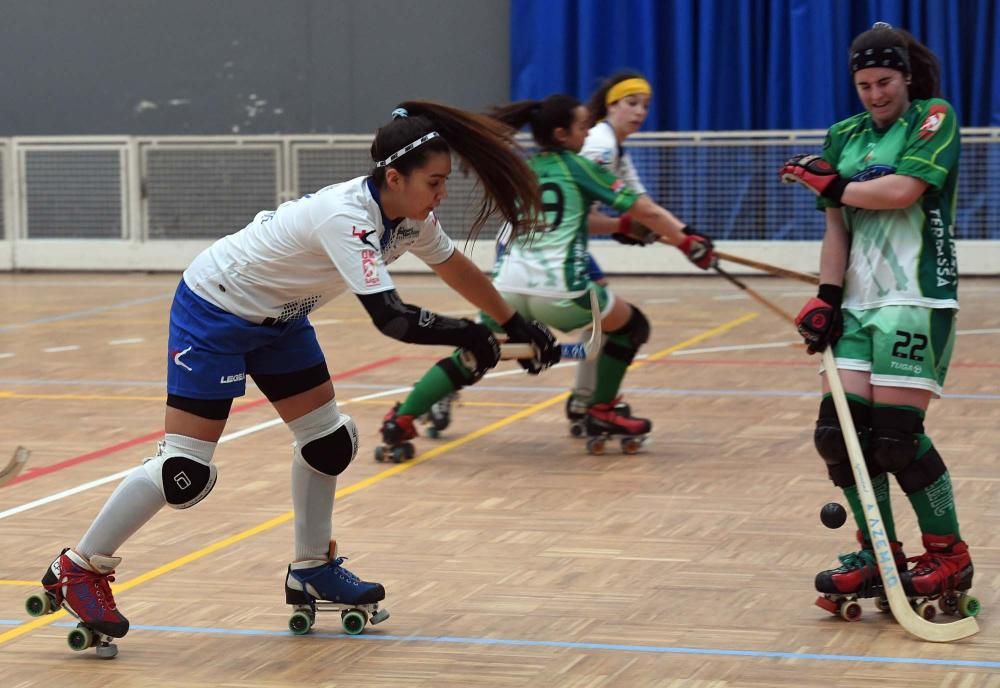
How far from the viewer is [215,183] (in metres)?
15.3

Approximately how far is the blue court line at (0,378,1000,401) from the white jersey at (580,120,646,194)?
147cm

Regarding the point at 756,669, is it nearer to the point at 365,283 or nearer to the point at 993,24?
the point at 365,283

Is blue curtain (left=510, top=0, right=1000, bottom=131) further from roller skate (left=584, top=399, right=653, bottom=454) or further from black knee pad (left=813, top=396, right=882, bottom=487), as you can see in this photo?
black knee pad (left=813, top=396, right=882, bottom=487)

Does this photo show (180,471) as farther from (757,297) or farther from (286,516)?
(757,297)

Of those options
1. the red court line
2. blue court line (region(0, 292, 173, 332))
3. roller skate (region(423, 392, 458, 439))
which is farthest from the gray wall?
roller skate (region(423, 392, 458, 439))

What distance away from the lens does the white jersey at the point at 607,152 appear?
6902 millimetres

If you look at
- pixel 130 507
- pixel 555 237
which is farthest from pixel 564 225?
pixel 130 507

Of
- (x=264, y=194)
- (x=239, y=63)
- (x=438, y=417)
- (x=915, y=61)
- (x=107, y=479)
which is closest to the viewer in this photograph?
(x=915, y=61)

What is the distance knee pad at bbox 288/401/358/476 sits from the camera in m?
4.04

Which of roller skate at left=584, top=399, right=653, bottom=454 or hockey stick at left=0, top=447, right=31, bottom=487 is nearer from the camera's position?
hockey stick at left=0, top=447, right=31, bottom=487

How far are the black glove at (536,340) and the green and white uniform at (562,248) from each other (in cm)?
256

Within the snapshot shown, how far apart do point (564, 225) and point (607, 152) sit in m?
0.51

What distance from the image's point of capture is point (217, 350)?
3883mm

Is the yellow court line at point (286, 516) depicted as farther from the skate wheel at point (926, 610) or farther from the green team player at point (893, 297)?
the skate wheel at point (926, 610)
